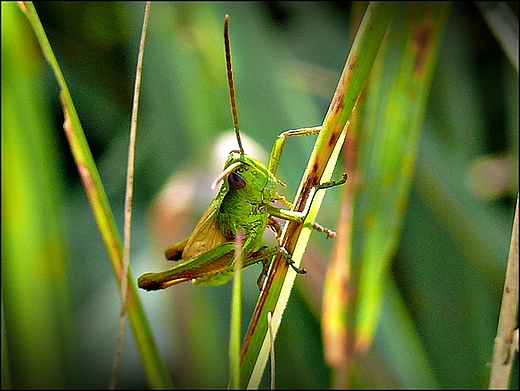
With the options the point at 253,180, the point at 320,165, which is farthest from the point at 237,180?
the point at 320,165

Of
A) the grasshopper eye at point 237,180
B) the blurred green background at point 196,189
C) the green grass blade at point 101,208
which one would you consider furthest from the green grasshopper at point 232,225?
the blurred green background at point 196,189

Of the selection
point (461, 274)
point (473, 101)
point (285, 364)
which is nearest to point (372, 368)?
point (285, 364)

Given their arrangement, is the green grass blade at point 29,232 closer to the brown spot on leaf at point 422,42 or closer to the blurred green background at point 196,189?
the blurred green background at point 196,189

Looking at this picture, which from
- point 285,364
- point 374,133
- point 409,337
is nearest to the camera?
point 374,133

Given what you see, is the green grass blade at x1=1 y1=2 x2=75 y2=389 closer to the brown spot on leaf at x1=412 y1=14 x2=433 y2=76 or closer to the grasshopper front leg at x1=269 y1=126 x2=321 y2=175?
the grasshopper front leg at x1=269 y1=126 x2=321 y2=175

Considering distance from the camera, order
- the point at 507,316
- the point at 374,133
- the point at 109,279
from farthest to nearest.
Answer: the point at 109,279 → the point at 374,133 → the point at 507,316

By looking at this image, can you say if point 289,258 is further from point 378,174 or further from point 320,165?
point 378,174

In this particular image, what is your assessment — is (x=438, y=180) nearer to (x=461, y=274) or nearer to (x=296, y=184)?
(x=461, y=274)
